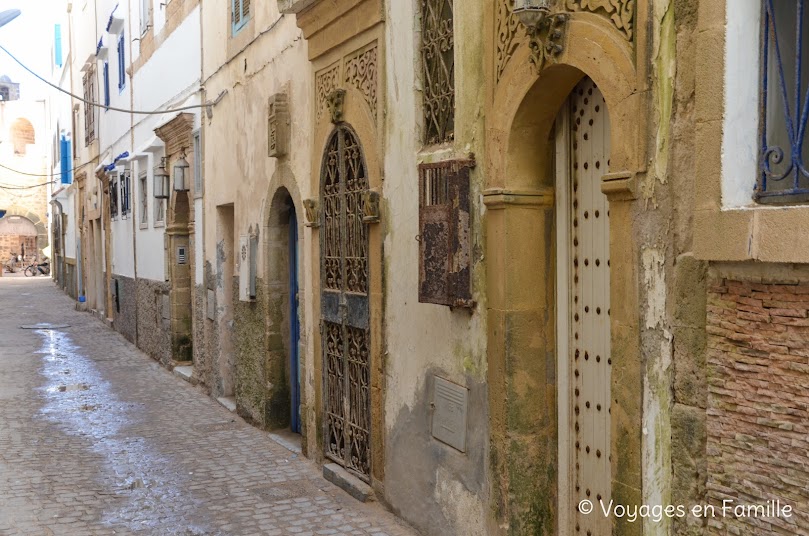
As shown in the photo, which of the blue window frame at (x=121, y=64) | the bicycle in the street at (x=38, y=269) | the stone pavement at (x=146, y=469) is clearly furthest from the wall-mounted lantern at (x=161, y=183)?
the bicycle in the street at (x=38, y=269)

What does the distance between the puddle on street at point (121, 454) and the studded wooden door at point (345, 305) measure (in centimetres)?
131

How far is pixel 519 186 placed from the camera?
187 inches

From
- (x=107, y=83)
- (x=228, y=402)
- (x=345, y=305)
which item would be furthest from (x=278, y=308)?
(x=107, y=83)

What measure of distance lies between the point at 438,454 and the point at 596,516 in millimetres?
1266

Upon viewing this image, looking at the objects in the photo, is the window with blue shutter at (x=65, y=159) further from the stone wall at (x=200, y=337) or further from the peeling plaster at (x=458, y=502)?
the peeling plaster at (x=458, y=502)

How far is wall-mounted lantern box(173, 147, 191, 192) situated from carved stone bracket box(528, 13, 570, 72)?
29.7 feet

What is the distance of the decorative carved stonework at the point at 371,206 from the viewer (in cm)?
631

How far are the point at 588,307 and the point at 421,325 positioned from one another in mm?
1443

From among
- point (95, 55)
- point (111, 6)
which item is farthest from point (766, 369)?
point (95, 55)

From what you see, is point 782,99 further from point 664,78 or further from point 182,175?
point 182,175

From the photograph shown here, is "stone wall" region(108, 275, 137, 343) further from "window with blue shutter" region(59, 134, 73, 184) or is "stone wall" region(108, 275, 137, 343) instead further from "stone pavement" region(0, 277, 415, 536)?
"window with blue shutter" region(59, 134, 73, 184)

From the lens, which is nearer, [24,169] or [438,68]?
[438,68]

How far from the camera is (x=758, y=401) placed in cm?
323

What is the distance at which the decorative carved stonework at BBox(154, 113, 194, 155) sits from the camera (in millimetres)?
12273
